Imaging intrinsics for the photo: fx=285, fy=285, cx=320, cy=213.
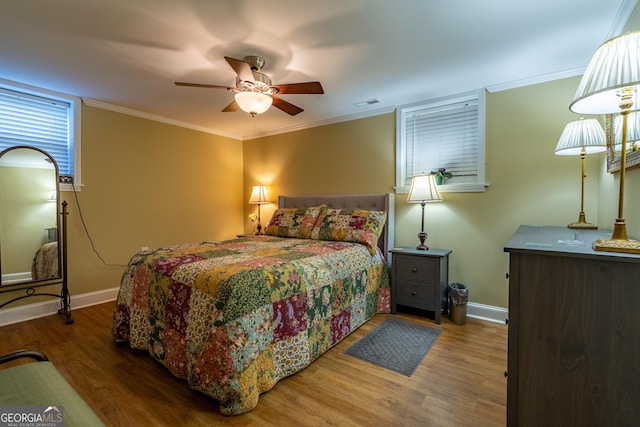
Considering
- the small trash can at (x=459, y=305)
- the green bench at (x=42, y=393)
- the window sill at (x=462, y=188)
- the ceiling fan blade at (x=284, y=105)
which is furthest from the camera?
the window sill at (x=462, y=188)

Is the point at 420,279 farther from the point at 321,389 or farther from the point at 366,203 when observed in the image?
the point at 321,389

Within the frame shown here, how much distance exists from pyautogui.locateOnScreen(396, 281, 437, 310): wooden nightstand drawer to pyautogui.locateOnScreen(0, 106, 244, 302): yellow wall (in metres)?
3.18

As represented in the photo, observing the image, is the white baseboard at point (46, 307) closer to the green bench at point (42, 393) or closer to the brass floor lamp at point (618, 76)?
the green bench at point (42, 393)

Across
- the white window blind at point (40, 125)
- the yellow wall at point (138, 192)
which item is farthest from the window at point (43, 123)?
the yellow wall at point (138, 192)

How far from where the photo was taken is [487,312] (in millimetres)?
2953

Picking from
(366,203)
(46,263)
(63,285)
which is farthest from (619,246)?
(46,263)

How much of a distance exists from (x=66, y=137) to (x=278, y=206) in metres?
2.70

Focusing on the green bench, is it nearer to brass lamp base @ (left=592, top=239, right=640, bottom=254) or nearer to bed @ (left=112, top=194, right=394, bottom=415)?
bed @ (left=112, top=194, right=394, bottom=415)

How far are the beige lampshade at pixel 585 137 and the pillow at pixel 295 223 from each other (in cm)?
239

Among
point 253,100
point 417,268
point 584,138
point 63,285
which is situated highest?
point 253,100

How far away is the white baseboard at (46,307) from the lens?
289 cm

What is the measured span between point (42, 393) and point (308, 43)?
240cm

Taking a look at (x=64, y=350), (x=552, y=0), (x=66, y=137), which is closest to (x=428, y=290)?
(x=552, y=0)

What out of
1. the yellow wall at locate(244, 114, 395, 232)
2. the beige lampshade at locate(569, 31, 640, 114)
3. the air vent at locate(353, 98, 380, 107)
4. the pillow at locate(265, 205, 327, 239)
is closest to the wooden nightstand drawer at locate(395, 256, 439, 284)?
the yellow wall at locate(244, 114, 395, 232)
